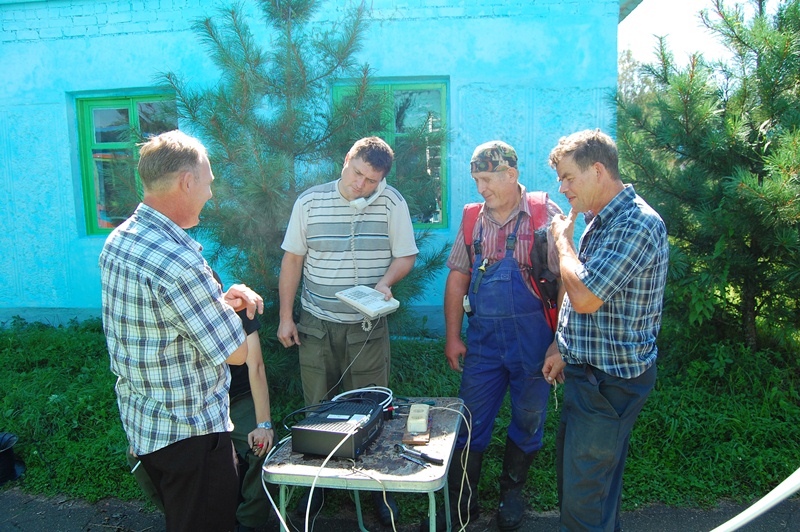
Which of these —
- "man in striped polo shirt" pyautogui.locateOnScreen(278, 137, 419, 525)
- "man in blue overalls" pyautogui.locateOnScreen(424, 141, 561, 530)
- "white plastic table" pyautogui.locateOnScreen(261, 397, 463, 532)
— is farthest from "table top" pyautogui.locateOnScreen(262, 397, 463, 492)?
Result: "man in striped polo shirt" pyautogui.locateOnScreen(278, 137, 419, 525)

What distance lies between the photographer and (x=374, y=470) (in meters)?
1.97

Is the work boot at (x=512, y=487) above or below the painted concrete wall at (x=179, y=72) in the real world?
below

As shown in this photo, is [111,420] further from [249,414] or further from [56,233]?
[56,233]

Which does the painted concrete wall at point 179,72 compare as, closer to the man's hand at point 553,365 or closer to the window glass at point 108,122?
the window glass at point 108,122

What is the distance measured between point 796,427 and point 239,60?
4.29 meters

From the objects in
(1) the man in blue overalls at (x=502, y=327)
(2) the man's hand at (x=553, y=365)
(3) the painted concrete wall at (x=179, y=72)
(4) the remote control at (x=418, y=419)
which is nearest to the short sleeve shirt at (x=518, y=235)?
(1) the man in blue overalls at (x=502, y=327)

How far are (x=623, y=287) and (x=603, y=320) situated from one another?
0.16 m

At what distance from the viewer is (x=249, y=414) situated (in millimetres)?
2963

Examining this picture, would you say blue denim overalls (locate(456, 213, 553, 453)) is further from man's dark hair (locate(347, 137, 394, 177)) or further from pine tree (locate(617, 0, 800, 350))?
pine tree (locate(617, 0, 800, 350))

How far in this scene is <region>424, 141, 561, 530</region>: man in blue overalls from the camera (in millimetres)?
2795

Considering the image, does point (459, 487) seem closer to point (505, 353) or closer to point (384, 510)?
point (384, 510)

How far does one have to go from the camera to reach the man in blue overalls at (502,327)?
279 cm

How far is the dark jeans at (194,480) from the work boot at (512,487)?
1.59 meters

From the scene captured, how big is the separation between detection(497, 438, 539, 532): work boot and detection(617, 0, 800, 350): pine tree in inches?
66.9
